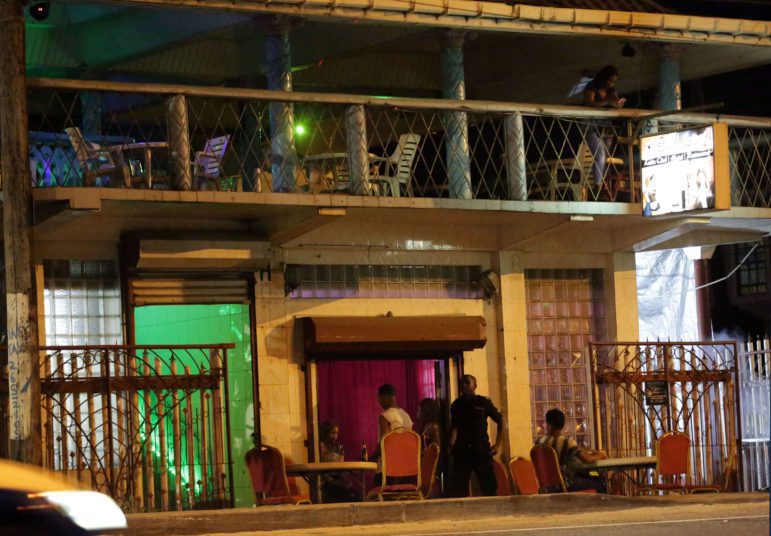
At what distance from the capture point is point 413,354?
18.6 metres

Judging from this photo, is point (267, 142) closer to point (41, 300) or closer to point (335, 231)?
point (335, 231)

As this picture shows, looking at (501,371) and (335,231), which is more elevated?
(335,231)

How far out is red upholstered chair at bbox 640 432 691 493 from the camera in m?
17.5

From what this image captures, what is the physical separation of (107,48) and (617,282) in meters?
7.64

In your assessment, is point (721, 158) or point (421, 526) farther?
point (721, 158)

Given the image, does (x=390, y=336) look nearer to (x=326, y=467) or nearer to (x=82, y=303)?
(x=326, y=467)

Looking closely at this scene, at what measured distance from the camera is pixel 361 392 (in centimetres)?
2012

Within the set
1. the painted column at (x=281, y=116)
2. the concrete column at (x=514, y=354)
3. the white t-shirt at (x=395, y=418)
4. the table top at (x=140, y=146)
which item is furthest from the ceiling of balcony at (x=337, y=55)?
the white t-shirt at (x=395, y=418)

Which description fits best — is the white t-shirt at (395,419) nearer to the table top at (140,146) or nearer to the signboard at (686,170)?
the signboard at (686,170)

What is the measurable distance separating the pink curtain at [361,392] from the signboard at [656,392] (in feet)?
9.55

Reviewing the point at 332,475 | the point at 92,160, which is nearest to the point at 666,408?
the point at 332,475

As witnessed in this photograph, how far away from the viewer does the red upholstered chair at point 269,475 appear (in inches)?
628

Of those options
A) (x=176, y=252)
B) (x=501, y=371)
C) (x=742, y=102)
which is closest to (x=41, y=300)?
(x=176, y=252)

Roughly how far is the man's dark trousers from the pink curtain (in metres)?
2.30
